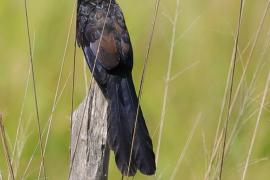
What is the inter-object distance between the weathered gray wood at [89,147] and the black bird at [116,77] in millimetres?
45

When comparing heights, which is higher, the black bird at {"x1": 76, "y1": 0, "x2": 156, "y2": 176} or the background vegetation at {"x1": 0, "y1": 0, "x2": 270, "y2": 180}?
the black bird at {"x1": 76, "y1": 0, "x2": 156, "y2": 176}

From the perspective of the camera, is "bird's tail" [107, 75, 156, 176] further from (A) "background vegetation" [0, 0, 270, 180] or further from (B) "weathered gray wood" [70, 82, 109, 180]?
(A) "background vegetation" [0, 0, 270, 180]

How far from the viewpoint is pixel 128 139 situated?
2.84 metres

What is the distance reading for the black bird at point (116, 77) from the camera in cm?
276

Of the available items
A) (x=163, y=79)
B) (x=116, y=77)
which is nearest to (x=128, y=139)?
(x=116, y=77)

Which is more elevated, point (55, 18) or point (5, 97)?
point (55, 18)

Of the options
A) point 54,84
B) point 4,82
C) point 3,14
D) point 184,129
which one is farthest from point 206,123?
point 3,14

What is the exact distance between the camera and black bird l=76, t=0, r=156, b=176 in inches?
109

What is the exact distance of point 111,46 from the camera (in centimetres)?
359

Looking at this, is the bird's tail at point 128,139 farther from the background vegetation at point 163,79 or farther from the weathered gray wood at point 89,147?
the background vegetation at point 163,79

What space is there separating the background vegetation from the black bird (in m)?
0.61

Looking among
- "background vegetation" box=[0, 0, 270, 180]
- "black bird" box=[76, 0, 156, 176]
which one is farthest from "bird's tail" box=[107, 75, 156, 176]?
"background vegetation" box=[0, 0, 270, 180]

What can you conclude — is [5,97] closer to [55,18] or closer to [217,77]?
[55,18]

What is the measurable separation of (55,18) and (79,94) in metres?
0.77
